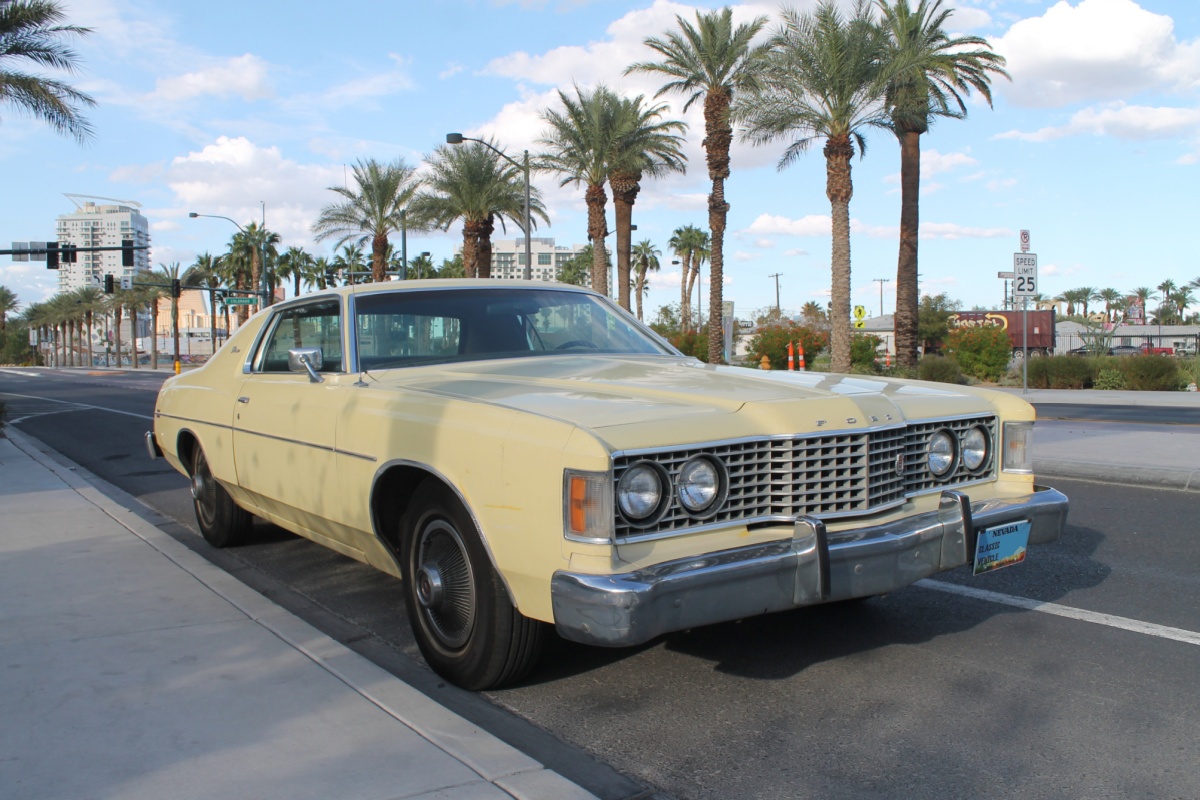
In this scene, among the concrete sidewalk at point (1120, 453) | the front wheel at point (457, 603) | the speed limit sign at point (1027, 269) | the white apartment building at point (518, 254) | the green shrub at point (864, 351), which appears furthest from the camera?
the white apartment building at point (518, 254)

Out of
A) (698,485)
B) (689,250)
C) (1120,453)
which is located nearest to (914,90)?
(1120,453)

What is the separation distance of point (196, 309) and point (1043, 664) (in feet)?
640

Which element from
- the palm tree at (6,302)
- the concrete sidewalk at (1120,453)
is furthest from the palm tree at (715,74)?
the palm tree at (6,302)

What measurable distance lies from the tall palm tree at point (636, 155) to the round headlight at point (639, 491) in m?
28.7

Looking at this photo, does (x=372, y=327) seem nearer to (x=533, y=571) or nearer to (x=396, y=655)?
(x=396, y=655)

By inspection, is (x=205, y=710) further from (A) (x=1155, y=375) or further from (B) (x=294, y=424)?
(A) (x=1155, y=375)

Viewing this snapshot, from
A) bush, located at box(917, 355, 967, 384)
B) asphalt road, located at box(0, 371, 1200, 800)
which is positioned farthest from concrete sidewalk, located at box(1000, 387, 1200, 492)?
bush, located at box(917, 355, 967, 384)

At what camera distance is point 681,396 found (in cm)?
351

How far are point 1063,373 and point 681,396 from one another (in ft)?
92.4

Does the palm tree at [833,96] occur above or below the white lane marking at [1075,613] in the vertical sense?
above

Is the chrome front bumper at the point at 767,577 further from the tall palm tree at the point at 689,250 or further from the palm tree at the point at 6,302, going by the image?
the palm tree at the point at 6,302

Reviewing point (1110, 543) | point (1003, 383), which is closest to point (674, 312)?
point (1003, 383)

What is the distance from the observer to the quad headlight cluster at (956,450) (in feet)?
12.7

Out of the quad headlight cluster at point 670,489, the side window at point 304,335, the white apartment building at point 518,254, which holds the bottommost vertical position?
the quad headlight cluster at point 670,489
